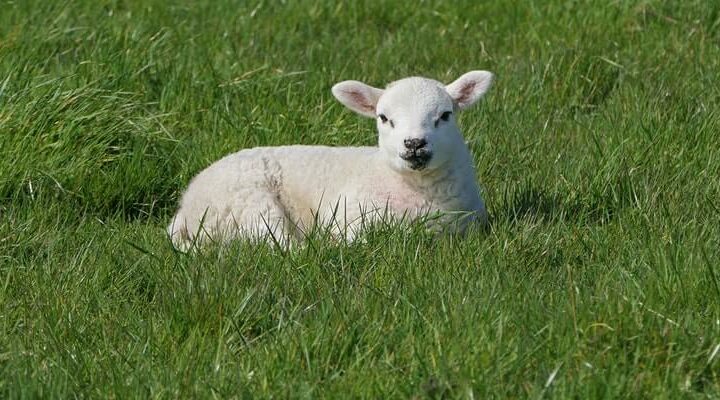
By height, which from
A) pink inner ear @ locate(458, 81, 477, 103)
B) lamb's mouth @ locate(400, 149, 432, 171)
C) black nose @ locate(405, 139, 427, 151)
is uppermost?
pink inner ear @ locate(458, 81, 477, 103)

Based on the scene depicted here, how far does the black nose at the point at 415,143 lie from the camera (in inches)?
223

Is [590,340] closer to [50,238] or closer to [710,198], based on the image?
[710,198]

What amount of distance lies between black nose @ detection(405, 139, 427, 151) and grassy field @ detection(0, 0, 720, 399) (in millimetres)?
363

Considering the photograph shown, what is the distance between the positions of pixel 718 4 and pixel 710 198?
2952 millimetres

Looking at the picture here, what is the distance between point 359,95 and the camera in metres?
6.16

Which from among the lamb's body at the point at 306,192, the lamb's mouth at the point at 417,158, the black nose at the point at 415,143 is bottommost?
the lamb's body at the point at 306,192

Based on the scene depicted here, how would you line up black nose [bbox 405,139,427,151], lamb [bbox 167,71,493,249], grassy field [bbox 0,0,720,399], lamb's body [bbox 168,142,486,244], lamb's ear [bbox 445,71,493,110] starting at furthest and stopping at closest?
1. lamb's ear [bbox 445,71,493,110]
2. lamb's body [bbox 168,142,486,244]
3. lamb [bbox 167,71,493,249]
4. black nose [bbox 405,139,427,151]
5. grassy field [bbox 0,0,720,399]

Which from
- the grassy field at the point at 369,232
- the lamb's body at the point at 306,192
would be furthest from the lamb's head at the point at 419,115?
the grassy field at the point at 369,232

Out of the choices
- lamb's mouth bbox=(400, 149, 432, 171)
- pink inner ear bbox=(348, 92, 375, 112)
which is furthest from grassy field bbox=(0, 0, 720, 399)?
pink inner ear bbox=(348, 92, 375, 112)

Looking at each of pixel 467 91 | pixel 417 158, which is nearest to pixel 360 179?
pixel 417 158

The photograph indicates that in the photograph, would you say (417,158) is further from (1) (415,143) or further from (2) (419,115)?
(2) (419,115)

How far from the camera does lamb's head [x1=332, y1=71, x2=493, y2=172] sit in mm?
5703

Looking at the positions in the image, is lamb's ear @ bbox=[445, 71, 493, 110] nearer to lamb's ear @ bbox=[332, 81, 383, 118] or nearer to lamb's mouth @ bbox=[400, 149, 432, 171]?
lamb's ear @ bbox=[332, 81, 383, 118]

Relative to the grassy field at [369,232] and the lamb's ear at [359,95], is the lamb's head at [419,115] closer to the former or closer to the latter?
the lamb's ear at [359,95]
